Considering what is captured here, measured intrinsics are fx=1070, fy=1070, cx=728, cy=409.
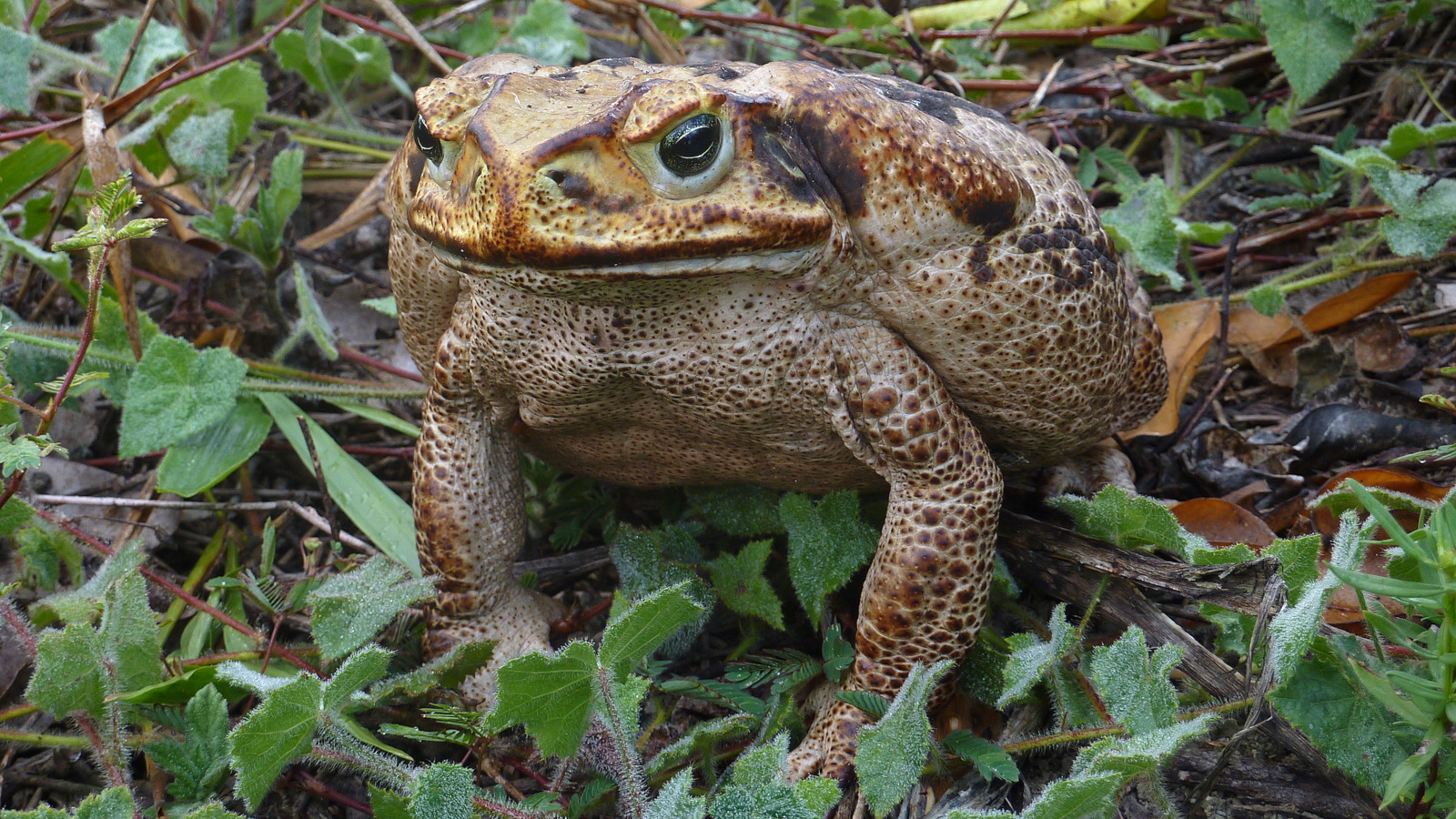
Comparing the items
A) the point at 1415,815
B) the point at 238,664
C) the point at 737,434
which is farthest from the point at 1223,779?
the point at 238,664

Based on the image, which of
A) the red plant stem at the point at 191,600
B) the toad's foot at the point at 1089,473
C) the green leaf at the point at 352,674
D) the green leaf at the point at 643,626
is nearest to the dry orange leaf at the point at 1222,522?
the toad's foot at the point at 1089,473

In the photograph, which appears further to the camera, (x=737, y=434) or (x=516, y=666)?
(x=737, y=434)

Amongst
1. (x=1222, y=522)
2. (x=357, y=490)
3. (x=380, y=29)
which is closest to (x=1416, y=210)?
(x=1222, y=522)

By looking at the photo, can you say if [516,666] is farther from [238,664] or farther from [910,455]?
[910,455]

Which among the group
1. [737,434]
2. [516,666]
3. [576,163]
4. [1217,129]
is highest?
[576,163]

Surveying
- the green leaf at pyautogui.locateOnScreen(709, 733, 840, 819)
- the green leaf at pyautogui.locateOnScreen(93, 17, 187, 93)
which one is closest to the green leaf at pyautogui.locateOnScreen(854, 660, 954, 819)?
the green leaf at pyautogui.locateOnScreen(709, 733, 840, 819)

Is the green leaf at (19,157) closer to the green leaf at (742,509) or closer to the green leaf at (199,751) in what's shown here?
the green leaf at (199,751)

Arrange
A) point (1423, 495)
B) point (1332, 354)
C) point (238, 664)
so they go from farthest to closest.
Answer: point (1332, 354), point (1423, 495), point (238, 664)
